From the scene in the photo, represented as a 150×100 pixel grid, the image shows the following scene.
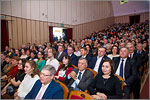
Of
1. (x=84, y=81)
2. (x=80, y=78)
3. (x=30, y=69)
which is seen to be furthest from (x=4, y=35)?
(x=84, y=81)

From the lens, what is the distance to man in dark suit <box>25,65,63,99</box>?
1524 millimetres

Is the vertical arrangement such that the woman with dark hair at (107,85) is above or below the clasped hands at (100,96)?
above

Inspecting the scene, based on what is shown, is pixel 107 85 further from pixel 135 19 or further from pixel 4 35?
pixel 135 19

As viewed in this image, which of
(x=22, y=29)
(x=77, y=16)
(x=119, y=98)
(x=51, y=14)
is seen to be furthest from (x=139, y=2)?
(x=119, y=98)

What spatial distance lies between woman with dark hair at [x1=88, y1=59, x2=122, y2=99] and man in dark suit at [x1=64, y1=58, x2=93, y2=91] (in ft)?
0.81

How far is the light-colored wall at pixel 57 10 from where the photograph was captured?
7778 millimetres

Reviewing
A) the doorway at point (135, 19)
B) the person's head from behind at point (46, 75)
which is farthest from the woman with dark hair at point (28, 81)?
the doorway at point (135, 19)

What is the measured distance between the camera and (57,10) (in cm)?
1075

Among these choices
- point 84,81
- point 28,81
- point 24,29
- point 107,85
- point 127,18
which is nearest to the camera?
point 107,85

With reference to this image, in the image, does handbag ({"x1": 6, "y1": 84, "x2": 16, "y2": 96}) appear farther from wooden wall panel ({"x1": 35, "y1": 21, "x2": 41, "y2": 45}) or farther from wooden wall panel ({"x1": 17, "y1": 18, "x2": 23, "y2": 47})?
wooden wall panel ({"x1": 35, "y1": 21, "x2": 41, "y2": 45})

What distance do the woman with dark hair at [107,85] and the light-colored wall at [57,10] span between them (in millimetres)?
7620

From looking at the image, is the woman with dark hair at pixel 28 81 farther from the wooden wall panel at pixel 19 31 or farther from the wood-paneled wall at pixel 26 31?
the wooden wall panel at pixel 19 31

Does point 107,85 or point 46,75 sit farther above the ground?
point 46,75

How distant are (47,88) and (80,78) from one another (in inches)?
30.7
